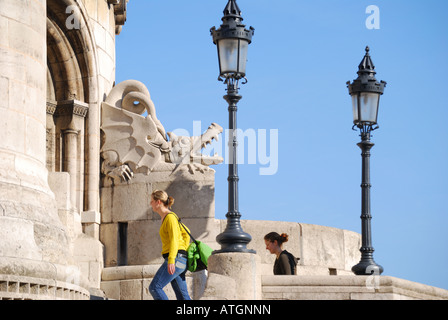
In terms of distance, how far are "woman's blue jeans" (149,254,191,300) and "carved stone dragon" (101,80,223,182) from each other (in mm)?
6142

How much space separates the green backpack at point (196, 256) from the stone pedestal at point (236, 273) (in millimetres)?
693

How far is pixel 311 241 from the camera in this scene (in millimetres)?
22312

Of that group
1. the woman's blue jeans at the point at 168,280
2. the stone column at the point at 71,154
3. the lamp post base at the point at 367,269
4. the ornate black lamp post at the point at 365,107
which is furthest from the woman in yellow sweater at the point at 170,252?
the stone column at the point at 71,154

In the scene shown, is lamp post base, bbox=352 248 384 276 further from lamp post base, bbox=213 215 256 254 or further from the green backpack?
the green backpack

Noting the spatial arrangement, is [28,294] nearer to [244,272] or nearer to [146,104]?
[244,272]

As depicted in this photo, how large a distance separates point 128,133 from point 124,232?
1781 millimetres

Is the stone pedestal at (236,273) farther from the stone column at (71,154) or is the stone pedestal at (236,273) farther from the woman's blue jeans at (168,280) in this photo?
the stone column at (71,154)

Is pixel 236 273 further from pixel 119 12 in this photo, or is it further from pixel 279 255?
pixel 119 12

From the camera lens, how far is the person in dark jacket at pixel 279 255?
1770cm

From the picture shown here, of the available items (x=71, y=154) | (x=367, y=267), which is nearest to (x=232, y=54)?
(x=367, y=267)
